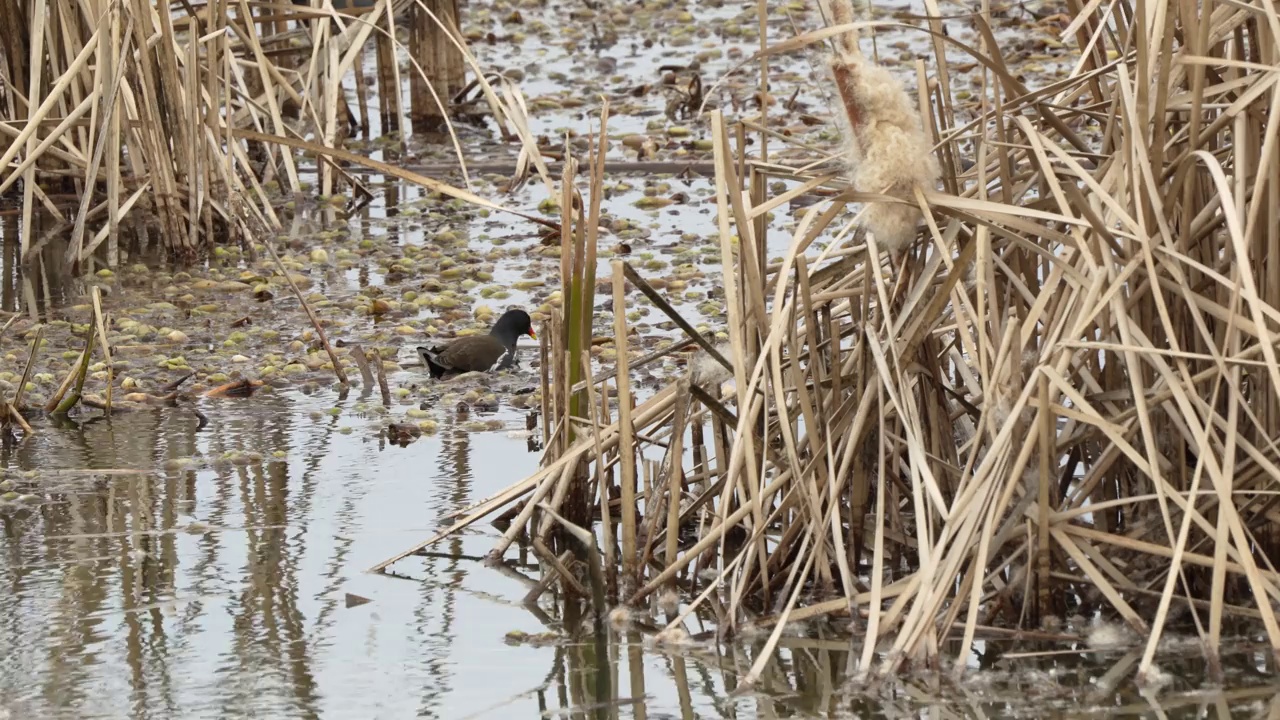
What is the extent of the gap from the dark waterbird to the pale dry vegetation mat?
1.64m

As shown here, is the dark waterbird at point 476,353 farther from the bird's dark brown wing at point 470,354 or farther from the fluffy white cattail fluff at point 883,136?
the fluffy white cattail fluff at point 883,136

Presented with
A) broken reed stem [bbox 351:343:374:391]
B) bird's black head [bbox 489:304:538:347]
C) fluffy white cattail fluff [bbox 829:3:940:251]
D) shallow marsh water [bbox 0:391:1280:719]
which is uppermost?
fluffy white cattail fluff [bbox 829:3:940:251]

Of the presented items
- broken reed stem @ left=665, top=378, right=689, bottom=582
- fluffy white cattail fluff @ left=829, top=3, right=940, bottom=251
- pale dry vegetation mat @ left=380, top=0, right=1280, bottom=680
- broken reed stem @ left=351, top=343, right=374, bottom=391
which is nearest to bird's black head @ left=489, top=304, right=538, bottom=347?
broken reed stem @ left=351, top=343, right=374, bottom=391

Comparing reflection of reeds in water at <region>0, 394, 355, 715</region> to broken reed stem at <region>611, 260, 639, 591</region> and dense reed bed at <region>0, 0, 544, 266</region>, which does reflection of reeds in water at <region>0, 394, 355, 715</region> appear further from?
dense reed bed at <region>0, 0, 544, 266</region>

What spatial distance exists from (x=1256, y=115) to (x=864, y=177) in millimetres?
653

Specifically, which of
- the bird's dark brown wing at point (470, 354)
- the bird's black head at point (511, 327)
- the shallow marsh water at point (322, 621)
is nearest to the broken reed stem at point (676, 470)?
the shallow marsh water at point (322, 621)

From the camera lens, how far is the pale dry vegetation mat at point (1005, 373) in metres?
2.79

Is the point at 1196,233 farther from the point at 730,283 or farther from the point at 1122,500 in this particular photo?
the point at 730,283

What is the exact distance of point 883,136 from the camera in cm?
279

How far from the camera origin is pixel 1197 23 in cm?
281

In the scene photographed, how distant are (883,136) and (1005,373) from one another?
0.45 meters

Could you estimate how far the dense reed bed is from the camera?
18.5 ft

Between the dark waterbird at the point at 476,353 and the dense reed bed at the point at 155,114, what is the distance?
1.52 feet

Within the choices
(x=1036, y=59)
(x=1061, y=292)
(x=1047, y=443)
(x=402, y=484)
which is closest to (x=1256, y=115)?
(x=1061, y=292)
